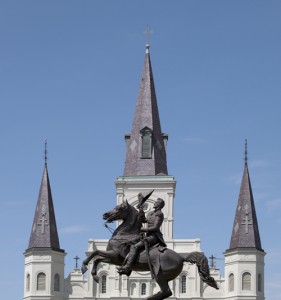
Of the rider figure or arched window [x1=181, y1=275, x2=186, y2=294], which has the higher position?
arched window [x1=181, y1=275, x2=186, y2=294]

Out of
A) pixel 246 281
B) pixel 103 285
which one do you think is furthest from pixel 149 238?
pixel 103 285

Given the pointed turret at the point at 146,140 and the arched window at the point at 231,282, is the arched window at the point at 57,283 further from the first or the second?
the arched window at the point at 231,282

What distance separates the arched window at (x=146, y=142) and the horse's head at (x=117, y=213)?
236 feet

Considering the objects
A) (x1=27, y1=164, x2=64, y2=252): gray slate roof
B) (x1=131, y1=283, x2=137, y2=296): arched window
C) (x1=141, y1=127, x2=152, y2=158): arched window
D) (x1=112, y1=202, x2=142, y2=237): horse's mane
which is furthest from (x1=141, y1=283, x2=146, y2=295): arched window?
(x1=112, y1=202, x2=142, y2=237): horse's mane

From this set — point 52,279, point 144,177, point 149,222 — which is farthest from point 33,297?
point 149,222

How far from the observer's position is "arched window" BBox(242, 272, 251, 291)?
8931 cm

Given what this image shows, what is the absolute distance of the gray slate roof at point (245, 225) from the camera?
8994 centimetres

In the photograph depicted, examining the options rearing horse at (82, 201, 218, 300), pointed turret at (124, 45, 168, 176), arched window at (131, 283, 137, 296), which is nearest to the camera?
rearing horse at (82, 201, 218, 300)

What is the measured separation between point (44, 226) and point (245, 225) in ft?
53.8

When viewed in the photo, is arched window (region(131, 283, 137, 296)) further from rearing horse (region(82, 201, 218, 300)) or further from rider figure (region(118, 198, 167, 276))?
rearing horse (region(82, 201, 218, 300))

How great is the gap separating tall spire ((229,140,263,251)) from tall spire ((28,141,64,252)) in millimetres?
14488

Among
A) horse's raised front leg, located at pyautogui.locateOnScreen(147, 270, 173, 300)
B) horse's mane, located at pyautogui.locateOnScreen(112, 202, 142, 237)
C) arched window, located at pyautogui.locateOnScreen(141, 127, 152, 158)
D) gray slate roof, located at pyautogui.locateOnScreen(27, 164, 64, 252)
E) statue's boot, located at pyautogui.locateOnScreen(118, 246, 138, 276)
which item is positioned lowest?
horse's raised front leg, located at pyautogui.locateOnScreen(147, 270, 173, 300)

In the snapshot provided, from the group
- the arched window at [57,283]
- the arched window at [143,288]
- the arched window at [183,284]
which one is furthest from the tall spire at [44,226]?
the arched window at [183,284]

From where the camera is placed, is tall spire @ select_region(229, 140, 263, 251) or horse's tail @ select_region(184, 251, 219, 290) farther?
tall spire @ select_region(229, 140, 263, 251)
